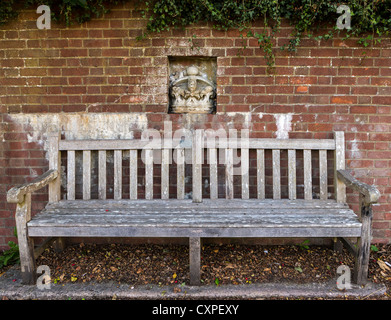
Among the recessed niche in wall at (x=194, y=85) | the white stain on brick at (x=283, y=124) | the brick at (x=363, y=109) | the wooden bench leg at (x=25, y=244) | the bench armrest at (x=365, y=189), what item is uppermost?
the recessed niche in wall at (x=194, y=85)

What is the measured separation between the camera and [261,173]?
2.88 m

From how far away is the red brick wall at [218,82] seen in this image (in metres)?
2.97

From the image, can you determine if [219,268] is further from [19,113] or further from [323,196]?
[19,113]

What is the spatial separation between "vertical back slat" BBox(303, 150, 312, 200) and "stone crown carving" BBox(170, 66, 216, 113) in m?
1.09

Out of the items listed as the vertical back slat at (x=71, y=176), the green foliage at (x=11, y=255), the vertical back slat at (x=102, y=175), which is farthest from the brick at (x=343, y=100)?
the green foliage at (x=11, y=255)

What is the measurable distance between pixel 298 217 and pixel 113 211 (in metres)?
1.64

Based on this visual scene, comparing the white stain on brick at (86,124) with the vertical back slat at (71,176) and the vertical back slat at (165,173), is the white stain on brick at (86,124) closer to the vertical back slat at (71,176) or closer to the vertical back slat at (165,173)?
the vertical back slat at (71,176)

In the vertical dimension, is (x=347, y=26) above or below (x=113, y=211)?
above

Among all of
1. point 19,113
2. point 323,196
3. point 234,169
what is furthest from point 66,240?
point 323,196

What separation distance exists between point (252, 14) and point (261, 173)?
1568 millimetres

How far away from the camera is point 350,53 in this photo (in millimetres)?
2959

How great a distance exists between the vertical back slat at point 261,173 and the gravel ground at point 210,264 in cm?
64
